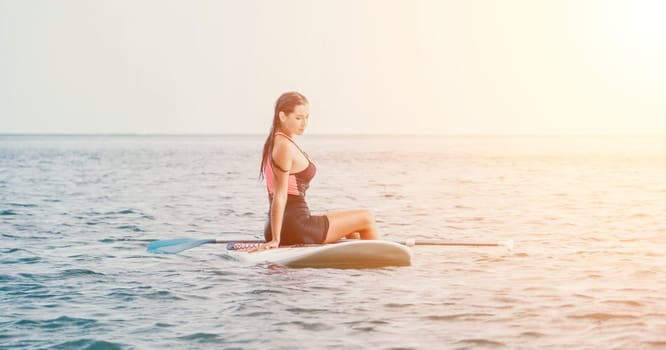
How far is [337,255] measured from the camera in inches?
515

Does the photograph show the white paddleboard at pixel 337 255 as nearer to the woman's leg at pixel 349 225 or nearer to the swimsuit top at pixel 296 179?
the woman's leg at pixel 349 225

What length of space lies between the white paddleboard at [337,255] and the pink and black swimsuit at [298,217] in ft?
0.74

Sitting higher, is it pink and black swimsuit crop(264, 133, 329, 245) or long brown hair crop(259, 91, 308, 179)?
long brown hair crop(259, 91, 308, 179)

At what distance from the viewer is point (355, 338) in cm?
938

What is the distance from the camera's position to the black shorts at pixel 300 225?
12977 millimetres

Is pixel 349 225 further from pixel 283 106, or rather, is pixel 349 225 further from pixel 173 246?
pixel 173 246

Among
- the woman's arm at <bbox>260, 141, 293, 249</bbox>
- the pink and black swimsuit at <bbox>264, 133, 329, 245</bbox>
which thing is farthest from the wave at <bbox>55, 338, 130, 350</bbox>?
the pink and black swimsuit at <bbox>264, 133, 329, 245</bbox>

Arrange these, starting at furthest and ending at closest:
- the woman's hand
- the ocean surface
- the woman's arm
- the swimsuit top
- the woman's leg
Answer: the woman's leg, the woman's hand, the swimsuit top, the woman's arm, the ocean surface

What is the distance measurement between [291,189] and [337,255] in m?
1.03

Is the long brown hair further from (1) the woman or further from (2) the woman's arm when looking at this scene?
(2) the woman's arm

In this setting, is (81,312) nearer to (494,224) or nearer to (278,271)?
(278,271)

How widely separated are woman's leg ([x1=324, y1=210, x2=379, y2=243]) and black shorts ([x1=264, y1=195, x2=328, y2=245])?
9cm

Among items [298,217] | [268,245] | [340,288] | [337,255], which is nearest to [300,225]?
[298,217]

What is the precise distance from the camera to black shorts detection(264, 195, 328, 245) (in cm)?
1298
